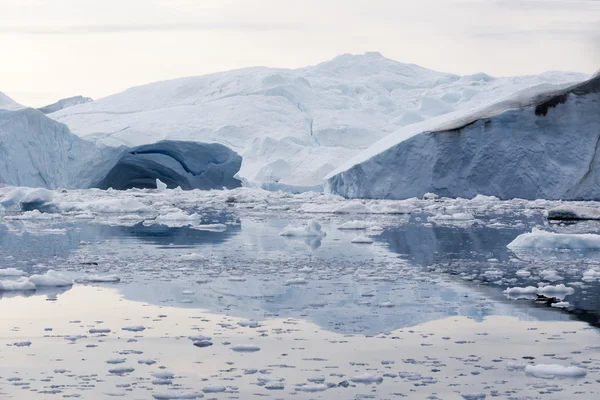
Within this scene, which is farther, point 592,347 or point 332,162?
point 332,162

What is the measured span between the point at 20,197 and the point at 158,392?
14.5 metres

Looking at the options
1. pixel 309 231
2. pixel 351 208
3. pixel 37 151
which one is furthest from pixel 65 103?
pixel 309 231

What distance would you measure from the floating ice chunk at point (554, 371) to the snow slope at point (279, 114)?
23.6 m

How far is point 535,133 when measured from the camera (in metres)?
19.8

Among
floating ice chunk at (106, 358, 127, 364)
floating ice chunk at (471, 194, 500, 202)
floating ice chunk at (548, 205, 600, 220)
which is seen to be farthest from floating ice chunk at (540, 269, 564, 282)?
floating ice chunk at (471, 194, 500, 202)

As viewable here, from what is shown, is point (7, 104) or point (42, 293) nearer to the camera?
point (42, 293)

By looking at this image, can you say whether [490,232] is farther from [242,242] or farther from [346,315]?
[346,315]

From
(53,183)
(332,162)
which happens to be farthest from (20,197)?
(332,162)

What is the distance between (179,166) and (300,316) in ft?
77.9

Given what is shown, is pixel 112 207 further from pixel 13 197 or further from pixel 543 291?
pixel 543 291

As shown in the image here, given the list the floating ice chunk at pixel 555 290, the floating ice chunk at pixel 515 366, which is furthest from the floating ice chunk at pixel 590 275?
the floating ice chunk at pixel 515 366

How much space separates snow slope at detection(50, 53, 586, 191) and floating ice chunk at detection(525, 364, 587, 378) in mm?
23595

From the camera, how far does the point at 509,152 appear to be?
2000cm

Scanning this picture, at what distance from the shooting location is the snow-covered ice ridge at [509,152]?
64.6 feet
